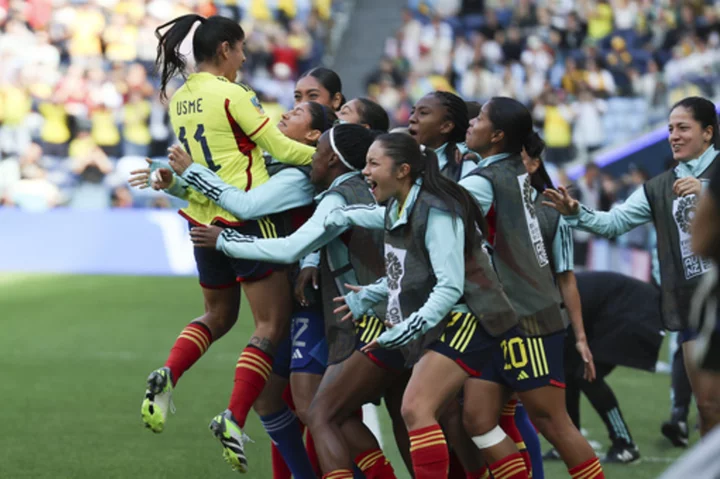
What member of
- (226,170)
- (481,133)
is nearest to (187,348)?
(226,170)

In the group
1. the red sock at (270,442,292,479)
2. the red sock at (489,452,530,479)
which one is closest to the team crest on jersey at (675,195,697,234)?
the red sock at (489,452,530,479)

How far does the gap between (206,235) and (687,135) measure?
235 centimetres

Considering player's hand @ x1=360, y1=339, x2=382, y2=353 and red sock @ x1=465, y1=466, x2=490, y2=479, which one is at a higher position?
player's hand @ x1=360, y1=339, x2=382, y2=353

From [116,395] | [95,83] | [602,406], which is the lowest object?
[95,83]

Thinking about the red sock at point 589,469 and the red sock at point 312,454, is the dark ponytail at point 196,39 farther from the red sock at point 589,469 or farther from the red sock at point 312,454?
the red sock at point 589,469

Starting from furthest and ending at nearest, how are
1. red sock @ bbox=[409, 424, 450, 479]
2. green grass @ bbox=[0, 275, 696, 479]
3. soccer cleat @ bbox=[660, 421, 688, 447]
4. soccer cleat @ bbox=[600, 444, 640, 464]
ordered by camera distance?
soccer cleat @ bbox=[660, 421, 688, 447] < soccer cleat @ bbox=[600, 444, 640, 464] < green grass @ bbox=[0, 275, 696, 479] < red sock @ bbox=[409, 424, 450, 479]

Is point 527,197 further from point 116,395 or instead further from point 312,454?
point 116,395

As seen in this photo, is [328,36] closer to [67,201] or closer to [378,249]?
[67,201]

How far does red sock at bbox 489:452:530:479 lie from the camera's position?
16.9ft

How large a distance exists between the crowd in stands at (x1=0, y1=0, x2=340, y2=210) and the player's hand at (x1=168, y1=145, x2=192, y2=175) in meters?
13.7

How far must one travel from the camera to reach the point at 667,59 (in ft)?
70.2

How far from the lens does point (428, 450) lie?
487cm

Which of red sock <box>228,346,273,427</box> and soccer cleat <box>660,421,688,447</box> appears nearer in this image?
red sock <box>228,346,273,427</box>

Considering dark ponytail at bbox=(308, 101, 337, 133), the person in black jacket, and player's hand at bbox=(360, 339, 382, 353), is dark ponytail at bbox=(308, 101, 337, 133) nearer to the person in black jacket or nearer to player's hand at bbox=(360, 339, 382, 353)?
player's hand at bbox=(360, 339, 382, 353)
